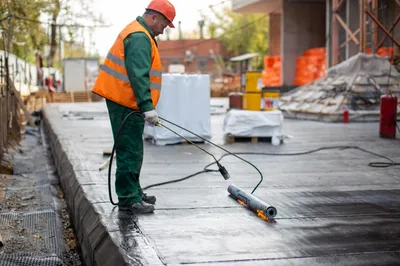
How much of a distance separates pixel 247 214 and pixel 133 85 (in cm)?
161

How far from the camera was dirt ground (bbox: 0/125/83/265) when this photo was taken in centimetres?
598

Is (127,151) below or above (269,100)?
below

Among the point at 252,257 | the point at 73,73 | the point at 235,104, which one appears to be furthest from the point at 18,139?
the point at 73,73

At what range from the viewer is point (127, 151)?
586cm

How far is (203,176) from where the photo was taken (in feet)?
27.2

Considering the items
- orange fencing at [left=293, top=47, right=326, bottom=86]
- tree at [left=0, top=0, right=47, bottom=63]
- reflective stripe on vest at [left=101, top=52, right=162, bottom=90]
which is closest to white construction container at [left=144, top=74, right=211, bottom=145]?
tree at [left=0, top=0, right=47, bottom=63]

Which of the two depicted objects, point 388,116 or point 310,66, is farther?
Answer: point 310,66

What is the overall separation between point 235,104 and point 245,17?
6016cm

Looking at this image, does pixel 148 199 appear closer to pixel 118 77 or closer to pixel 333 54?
pixel 118 77

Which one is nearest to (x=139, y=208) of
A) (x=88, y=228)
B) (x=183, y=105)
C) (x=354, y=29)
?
(x=88, y=228)

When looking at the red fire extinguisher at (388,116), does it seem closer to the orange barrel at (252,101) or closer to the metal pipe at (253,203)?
the orange barrel at (252,101)

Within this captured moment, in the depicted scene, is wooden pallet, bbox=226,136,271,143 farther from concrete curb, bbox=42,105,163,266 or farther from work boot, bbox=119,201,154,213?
work boot, bbox=119,201,154,213

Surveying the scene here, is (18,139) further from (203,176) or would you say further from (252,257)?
(252,257)

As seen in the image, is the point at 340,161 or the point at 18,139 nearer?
the point at 340,161
